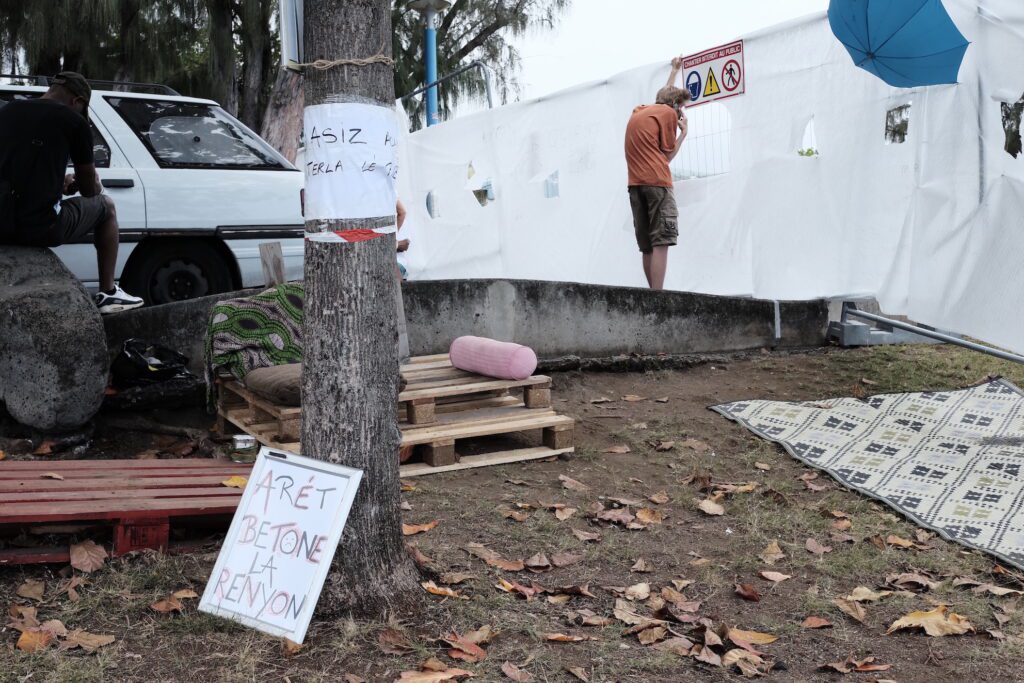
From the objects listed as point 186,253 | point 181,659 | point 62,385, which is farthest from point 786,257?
point 181,659

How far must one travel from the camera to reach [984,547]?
432 centimetres

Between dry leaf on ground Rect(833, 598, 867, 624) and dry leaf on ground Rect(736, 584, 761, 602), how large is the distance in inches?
10.6

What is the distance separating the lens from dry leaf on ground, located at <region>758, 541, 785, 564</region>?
13.6 feet

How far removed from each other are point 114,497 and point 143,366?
2.11 m

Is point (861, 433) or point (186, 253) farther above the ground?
point (186, 253)

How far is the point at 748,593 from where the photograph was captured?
12.4 ft

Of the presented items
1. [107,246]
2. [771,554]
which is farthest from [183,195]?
[771,554]

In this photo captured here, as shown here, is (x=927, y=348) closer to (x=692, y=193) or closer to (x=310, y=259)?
(x=692, y=193)

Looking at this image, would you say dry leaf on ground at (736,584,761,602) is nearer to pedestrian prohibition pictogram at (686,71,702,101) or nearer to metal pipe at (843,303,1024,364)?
metal pipe at (843,303,1024,364)

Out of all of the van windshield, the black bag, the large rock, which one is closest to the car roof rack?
the van windshield

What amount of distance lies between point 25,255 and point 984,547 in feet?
15.6

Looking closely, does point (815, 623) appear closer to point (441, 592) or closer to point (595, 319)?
point (441, 592)

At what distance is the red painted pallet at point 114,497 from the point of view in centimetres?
353

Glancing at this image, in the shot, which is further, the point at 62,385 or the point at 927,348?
the point at 927,348
